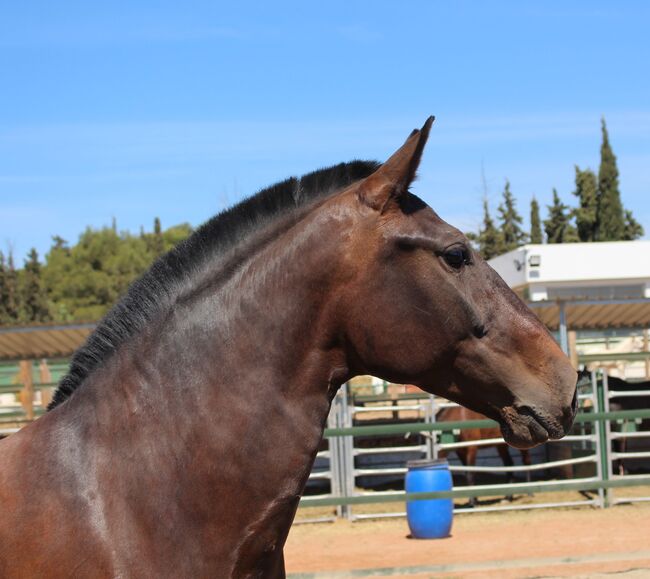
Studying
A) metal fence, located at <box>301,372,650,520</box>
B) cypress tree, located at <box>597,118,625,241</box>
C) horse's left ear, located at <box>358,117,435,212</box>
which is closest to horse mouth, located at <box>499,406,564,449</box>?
horse's left ear, located at <box>358,117,435,212</box>

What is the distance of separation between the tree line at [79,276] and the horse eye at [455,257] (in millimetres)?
35563

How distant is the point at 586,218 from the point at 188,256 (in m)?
39.6

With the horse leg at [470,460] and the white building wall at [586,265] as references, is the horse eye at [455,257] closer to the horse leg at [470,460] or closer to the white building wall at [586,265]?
the horse leg at [470,460]

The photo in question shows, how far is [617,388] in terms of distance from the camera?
1366 centimetres

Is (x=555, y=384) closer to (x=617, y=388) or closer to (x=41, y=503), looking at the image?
(x=41, y=503)

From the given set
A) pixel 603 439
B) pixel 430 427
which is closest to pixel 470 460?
pixel 603 439

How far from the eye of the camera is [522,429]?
229 centimetres

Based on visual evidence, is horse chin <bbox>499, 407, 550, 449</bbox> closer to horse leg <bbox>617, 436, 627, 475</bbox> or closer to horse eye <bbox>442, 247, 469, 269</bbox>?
horse eye <bbox>442, 247, 469, 269</bbox>

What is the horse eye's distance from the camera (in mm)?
2318

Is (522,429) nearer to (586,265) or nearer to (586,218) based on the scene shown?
(586,265)

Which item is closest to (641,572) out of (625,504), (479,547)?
(479,547)

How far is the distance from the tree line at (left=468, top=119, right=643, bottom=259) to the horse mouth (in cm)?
3590

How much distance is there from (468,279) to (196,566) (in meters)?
1.02

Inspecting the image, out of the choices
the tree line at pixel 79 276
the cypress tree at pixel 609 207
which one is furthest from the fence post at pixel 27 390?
the cypress tree at pixel 609 207
